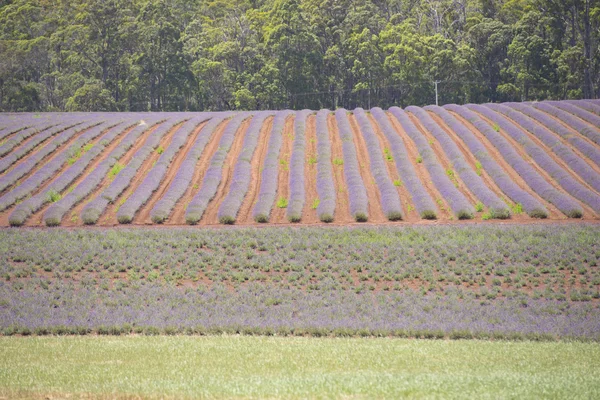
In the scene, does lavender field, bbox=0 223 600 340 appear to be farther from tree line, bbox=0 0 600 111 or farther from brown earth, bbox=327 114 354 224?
tree line, bbox=0 0 600 111

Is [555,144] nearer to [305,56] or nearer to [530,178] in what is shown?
[530,178]

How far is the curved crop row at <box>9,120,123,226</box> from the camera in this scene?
100 feet

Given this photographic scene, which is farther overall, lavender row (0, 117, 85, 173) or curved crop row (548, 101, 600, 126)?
curved crop row (548, 101, 600, 126)

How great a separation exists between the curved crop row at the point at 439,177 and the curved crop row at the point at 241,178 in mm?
8426

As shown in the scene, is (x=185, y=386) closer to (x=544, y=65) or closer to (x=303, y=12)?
(x=544, y=65)

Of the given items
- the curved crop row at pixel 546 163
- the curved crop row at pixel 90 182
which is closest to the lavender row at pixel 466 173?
the curved crop row at pixel 546 163

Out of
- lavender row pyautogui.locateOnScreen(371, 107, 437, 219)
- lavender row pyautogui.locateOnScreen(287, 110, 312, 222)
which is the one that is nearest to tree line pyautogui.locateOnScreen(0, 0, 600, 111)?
lavender row pyautogui.locateOnScreen(371, 107, 437, 219)

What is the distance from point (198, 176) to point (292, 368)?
2228 cm

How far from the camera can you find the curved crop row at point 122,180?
30205mm

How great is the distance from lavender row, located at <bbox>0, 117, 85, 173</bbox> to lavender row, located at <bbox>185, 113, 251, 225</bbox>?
8528 mm

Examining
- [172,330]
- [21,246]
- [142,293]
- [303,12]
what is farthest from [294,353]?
[303,12]

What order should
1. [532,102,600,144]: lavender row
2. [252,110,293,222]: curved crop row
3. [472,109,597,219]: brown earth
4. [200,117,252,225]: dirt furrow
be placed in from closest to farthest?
1. [472,109,597,219]: brown earth
2. [252,110,293,222]: curved crop row
3. [200,117,252,225]: dirt furrow
4. [532,102,600,144]: lavender row

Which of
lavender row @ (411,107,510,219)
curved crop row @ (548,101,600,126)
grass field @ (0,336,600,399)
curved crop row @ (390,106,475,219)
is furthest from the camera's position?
curved crop row @ (548,101,600,126)

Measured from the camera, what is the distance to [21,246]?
26969mm
